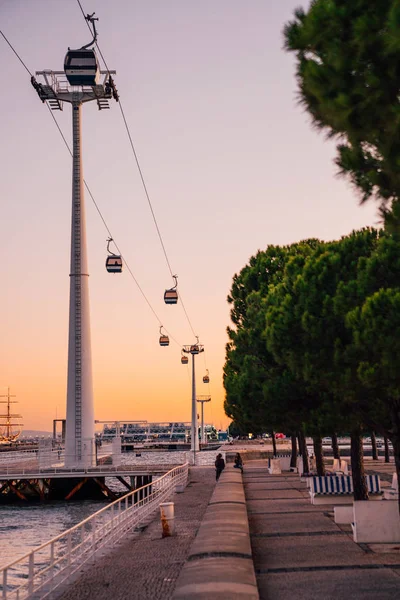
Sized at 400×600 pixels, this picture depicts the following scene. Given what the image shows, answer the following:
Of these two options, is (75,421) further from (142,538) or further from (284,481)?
(142,538)

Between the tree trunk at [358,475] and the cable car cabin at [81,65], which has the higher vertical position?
the cable car cabin at [81,65]

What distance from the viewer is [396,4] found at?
8.41 meters

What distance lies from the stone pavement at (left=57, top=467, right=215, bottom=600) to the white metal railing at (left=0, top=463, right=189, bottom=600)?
41cm

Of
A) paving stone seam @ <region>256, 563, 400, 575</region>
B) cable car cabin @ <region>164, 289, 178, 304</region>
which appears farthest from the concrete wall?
cable car cabin @ <region>164, 289, 178, 304</region>

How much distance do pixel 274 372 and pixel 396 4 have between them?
21.2 meters

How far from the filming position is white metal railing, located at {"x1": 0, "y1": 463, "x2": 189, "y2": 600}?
47.8ft

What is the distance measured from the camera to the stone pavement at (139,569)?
15844 millimetres

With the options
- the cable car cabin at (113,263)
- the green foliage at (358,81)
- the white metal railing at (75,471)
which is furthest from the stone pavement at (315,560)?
the white metal railing at (75,471)

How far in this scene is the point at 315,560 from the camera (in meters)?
18.9

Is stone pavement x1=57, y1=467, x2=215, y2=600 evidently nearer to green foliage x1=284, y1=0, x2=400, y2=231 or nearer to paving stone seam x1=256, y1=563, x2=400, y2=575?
paving stone seam x1=256, y1=563, x2=400, y2=575

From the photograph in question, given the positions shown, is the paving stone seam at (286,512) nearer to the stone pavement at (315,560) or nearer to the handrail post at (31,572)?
the stone pavement at (315,560)

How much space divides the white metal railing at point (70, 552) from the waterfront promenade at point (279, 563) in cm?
45

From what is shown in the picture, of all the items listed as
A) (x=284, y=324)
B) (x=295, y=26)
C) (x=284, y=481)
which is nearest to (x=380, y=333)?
(x=284, y=324)

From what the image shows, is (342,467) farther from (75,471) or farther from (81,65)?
(81,65)
